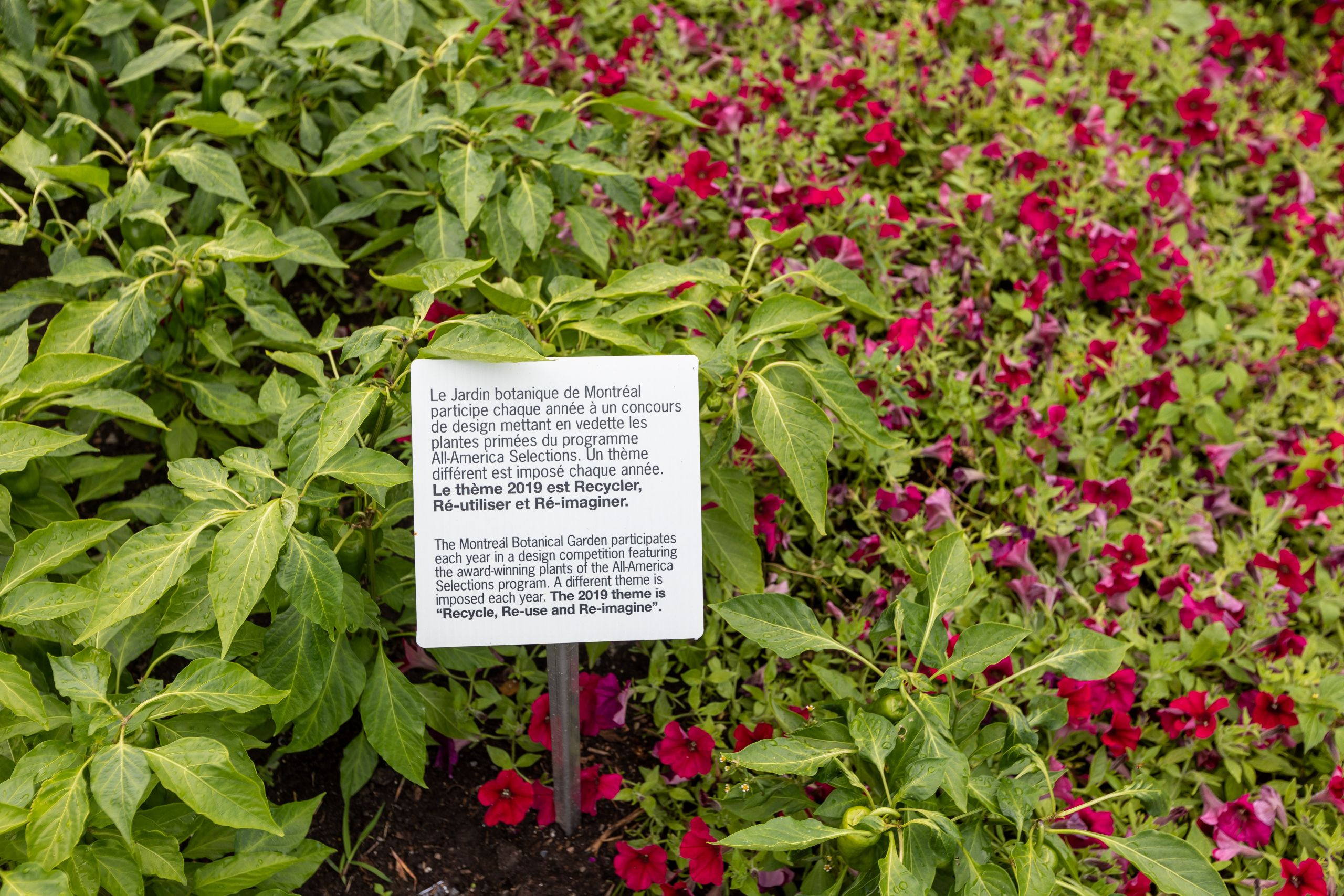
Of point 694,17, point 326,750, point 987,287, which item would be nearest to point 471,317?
point 326,750

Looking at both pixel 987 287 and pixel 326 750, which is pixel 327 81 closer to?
pixel 326 750

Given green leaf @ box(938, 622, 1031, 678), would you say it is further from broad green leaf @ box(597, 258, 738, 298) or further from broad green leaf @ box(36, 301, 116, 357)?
broad green leaf @ box(36, 301, 116, 357)

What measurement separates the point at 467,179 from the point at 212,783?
1.47m

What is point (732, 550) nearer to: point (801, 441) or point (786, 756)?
point (801, 441)

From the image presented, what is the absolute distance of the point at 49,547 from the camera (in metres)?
1.90

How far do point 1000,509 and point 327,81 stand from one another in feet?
7.80

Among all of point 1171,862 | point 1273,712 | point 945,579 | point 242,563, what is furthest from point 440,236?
point 1273,712

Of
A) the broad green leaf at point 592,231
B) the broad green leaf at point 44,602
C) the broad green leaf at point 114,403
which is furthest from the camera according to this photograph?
the broad green leaf at point 592,231

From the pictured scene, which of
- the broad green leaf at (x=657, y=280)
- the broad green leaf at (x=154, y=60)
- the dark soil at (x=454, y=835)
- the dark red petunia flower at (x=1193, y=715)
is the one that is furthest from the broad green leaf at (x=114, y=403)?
the dark red petunia flower at (x=1193, y=715)

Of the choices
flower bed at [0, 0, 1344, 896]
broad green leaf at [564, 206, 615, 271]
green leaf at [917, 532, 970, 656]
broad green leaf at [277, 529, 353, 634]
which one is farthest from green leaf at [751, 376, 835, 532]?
broad green leaf at [564, 206, 615, 271]

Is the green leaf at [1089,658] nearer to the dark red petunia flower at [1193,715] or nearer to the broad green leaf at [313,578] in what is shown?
the dark red petunia flower at [1193,715]

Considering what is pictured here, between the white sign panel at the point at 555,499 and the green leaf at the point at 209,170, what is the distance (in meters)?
1.14

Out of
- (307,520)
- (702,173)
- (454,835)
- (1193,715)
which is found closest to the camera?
(307,520)

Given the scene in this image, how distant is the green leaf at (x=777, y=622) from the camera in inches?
78.3
